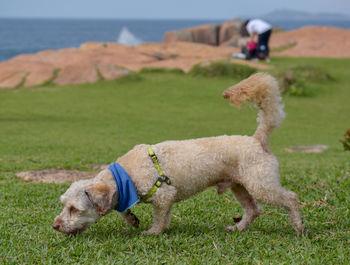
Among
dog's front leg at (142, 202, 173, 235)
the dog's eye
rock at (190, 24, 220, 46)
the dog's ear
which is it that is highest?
the dog's ear

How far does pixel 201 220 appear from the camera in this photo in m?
5.02

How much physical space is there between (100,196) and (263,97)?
169 centimetres

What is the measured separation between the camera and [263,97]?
4316mm

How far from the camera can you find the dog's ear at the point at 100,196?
4.08 meters

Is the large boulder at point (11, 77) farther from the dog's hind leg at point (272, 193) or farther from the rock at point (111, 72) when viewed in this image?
the dog's hind leg at point (272, 193)

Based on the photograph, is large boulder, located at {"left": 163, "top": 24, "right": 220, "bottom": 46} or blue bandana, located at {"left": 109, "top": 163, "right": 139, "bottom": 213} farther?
large boulder, located at {"left": 163, "top": 24, "right": 220, "bottom": 46}

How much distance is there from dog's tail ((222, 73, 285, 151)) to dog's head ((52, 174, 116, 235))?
1.38 m

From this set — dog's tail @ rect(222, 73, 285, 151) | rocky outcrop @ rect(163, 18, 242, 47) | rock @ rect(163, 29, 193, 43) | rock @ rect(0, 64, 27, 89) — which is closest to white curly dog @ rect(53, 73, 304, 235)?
dog's tail @ rect(222, 73, 285, 151)

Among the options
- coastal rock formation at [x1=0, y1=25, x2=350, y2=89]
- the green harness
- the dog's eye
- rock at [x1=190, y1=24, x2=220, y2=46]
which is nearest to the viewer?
the dog's eye

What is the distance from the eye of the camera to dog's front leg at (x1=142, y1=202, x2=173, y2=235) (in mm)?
4301

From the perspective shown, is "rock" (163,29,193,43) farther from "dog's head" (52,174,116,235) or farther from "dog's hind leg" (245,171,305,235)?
"dog's head" (52,174,116,235)

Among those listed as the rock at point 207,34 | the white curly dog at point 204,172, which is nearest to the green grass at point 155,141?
the white curly dog at point 204,172

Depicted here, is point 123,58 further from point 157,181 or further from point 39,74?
point 157,181

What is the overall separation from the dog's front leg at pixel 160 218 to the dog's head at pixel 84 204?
1.40ft
